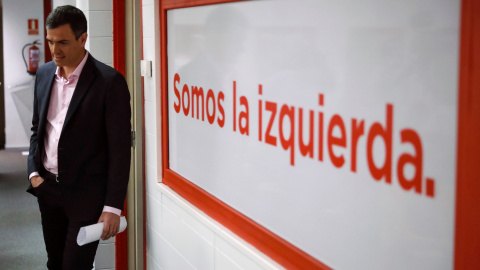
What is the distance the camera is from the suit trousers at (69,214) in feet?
9.89

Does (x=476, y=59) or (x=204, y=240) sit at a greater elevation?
(x=476, y=59)

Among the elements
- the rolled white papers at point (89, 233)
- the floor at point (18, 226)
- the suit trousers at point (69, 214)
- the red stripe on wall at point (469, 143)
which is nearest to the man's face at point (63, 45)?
the suit trousers at point (69, 214)

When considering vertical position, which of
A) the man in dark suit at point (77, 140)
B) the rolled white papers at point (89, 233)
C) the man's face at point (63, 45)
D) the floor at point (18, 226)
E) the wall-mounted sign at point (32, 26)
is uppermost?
the wall-mounted sign at point (32, 26)

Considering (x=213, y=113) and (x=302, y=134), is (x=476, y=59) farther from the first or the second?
(x=213, y=113)

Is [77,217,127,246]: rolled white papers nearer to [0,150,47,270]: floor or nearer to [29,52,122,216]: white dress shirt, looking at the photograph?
[29,52,122,216]: white dress shirt

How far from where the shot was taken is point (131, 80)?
4.02m

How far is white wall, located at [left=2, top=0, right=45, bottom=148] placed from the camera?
33.0 feet

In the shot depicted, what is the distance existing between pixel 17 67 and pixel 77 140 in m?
7.75

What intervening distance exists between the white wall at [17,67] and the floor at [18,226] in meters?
1.43

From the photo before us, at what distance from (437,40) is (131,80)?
2.80 metres

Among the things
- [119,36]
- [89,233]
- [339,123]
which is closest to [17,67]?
[119,36]

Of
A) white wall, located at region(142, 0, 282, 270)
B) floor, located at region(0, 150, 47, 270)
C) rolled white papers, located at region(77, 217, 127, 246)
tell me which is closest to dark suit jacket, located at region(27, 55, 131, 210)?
rolled white papers, located at region(77, 217, 127, 246)

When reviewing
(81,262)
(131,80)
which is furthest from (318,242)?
(131,80)

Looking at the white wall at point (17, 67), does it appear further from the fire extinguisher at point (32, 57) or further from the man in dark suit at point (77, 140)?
the man in dark suit at point (77, 140)
